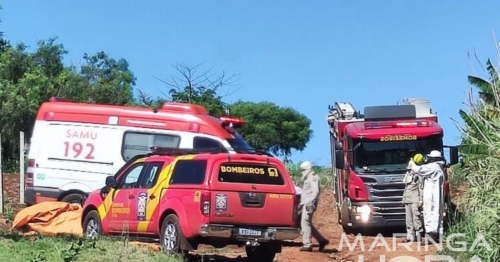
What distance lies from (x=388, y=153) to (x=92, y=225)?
7.67m

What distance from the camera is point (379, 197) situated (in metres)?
19.9

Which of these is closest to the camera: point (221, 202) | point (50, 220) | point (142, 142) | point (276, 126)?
point (221, 202)

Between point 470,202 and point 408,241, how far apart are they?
5.92 m

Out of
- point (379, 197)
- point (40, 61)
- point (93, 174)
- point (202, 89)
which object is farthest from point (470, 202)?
point (40, 61)

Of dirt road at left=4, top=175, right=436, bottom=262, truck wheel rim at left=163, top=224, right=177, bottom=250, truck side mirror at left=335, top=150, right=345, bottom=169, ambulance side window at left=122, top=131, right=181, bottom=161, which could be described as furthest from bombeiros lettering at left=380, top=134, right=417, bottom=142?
truck wheel rim at left=163, top=224, right=177, bottom=250

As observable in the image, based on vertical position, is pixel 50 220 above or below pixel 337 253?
above

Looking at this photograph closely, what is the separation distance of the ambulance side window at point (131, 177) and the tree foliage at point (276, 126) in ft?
158

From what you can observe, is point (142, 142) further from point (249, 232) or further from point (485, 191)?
point (485, 191)

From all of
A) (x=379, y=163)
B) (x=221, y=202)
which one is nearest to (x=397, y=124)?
(x=379, y=163)

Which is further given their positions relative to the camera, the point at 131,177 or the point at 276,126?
the point at 276,126

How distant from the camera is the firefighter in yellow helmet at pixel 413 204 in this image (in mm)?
17422

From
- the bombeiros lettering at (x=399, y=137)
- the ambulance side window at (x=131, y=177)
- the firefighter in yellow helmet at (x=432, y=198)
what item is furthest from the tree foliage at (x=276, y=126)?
the ambulance side window at (x=131, y=177)

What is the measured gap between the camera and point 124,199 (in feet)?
48.9

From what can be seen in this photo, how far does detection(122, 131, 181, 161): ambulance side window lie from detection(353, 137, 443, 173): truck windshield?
4.31 m
